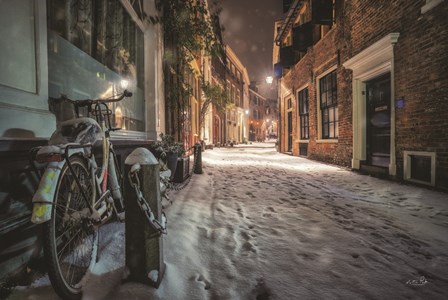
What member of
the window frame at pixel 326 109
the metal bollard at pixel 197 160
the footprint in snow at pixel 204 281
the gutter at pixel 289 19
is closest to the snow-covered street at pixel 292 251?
the footprint in snow at pixel 204 281

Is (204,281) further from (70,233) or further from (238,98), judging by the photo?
(238,98)

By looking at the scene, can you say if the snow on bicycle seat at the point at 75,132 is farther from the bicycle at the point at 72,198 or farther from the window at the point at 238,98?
the window at the point at 238,98

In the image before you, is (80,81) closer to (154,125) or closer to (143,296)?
(154,125)

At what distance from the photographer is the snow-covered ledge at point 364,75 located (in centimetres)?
557

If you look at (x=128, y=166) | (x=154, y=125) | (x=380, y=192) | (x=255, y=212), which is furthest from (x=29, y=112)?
(x=380, y=192)

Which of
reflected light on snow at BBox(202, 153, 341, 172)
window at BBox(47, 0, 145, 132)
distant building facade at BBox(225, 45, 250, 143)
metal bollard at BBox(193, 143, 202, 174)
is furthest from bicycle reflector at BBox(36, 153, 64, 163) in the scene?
distant building facade at BBox(225, 45, 250, 143)

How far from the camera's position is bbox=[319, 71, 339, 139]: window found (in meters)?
8.80

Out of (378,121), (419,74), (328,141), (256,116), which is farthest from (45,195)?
(256,116)

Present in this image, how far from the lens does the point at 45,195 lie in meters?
1.35

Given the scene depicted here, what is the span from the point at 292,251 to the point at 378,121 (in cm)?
→ 582

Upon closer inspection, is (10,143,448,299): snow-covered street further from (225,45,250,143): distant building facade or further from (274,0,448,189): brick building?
(225,45,250,143): distant building facade

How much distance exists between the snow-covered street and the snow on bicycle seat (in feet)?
3.05

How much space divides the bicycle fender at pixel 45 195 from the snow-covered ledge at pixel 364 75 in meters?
6.29

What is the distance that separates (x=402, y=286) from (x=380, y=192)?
10.5 feet
